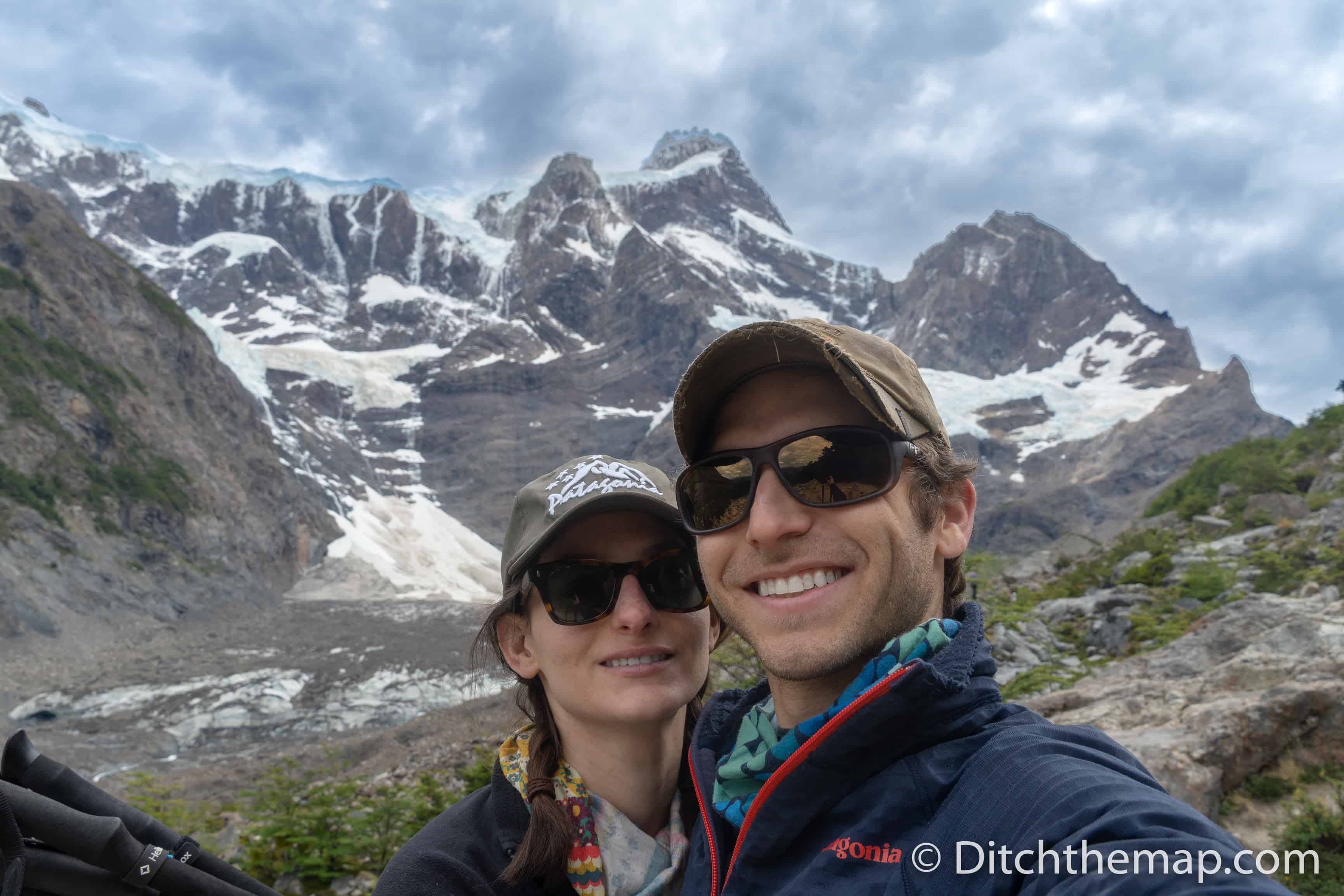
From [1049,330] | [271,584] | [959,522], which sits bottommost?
[959,522]

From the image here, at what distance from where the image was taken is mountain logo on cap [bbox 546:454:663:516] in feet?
6.94

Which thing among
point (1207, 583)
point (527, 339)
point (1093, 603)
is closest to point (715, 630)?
point (1207, 583)

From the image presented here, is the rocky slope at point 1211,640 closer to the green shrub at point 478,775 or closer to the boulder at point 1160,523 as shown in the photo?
Result: the boulder at point 1160,523

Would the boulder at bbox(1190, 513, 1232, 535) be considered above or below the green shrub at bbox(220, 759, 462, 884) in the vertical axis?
above

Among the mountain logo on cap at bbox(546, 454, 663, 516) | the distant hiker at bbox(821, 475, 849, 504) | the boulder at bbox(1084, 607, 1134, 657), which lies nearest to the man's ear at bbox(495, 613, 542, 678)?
the mountain logo on cap at bbox(546, 454, 663, 516)

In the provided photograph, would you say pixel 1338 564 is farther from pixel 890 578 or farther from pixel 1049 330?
pixel 1049 330

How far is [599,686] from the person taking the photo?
2129 millimetres

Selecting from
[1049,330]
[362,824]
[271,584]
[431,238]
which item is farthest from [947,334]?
[362,824]

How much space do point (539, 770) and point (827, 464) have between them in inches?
A: 44.3

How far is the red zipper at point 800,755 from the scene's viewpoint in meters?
1.39

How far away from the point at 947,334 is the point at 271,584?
14451 cm

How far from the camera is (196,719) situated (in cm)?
2397

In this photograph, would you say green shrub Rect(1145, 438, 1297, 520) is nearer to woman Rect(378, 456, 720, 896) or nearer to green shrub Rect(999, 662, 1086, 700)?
green shrub Rect(999, 662, 1086, 700)

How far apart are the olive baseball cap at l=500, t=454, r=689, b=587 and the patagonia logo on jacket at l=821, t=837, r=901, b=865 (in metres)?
0.87
